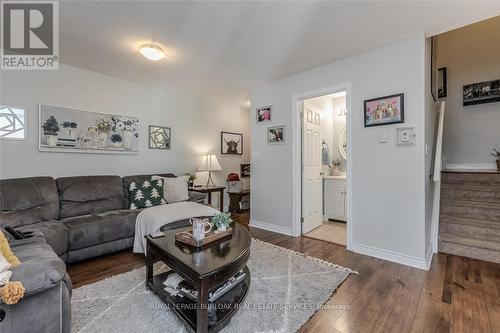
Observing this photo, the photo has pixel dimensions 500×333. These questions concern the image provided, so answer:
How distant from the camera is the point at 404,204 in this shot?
7.92ft

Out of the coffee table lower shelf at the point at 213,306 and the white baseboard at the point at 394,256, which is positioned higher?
the coffee table lower shelf at the point at 213,306

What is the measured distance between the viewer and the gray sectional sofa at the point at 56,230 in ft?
3.47

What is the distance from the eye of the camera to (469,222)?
275 cm

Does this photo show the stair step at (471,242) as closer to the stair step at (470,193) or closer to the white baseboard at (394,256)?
the white baseboard at (394,256)

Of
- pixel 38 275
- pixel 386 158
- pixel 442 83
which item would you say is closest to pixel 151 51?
pixel 38 275

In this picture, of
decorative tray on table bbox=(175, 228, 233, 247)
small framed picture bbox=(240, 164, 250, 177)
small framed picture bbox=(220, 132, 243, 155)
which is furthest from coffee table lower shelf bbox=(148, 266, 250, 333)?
small framed picture bbox=(240, 164, 250, 177)

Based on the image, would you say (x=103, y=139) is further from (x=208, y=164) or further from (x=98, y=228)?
(x=208, y=164)

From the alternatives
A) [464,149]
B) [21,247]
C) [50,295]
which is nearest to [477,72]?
[464,149]

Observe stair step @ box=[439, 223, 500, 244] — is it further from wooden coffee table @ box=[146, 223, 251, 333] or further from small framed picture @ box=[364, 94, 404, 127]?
wooden coffee table @ box=[146, 223, 251, 333]

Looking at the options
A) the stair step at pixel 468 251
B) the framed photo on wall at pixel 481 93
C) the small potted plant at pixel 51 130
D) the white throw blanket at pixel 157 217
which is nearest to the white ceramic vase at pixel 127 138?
the small potted plant at pixel 51 130

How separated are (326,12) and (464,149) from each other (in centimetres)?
360

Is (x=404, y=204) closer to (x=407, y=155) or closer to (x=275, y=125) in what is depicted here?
(x=407, y=155)

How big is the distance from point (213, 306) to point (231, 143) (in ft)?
12.7

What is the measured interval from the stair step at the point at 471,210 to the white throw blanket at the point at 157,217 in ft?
9.83
